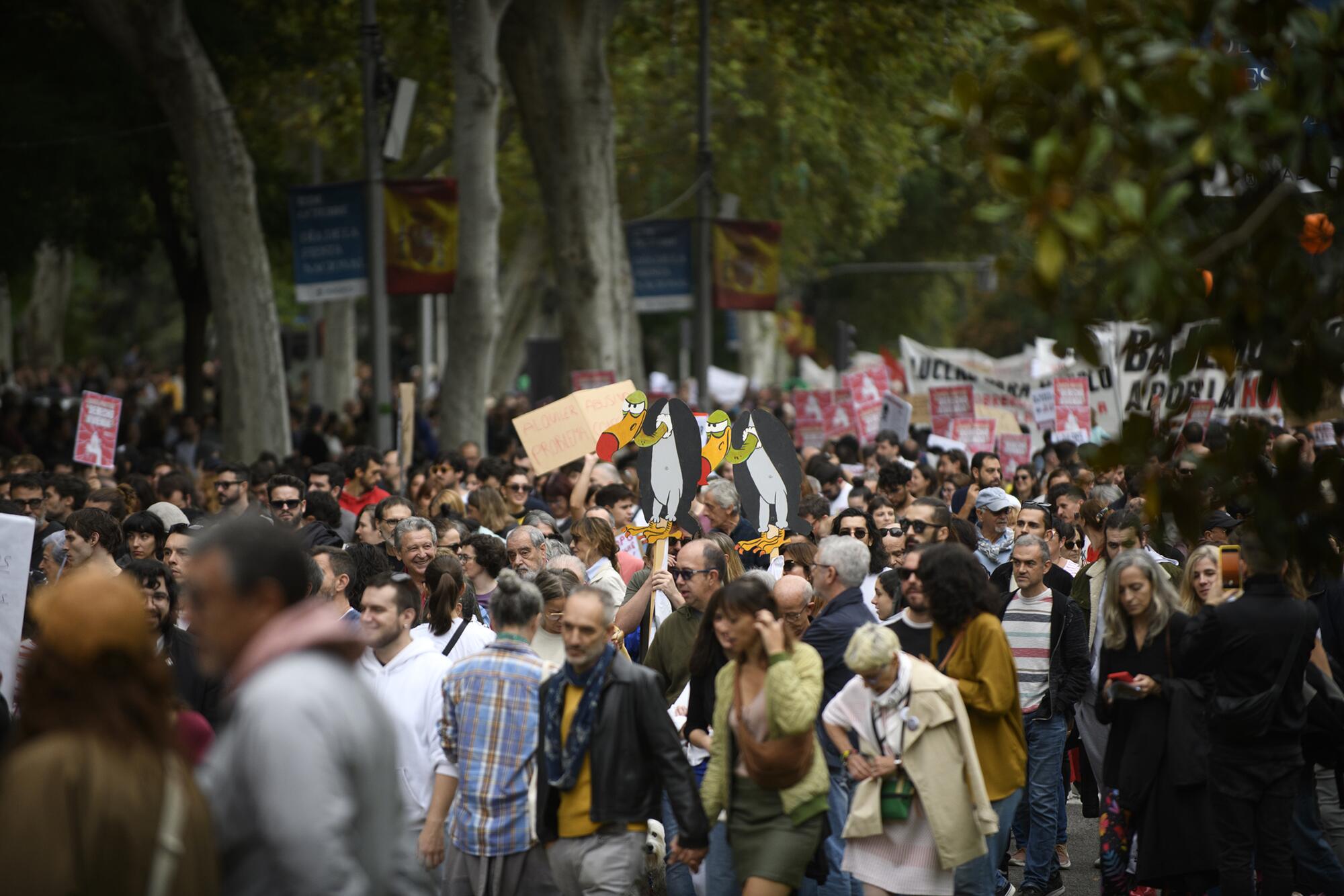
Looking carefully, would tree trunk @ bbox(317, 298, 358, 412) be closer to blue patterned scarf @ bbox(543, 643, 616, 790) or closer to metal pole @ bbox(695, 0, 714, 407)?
metal pole @ bbox(695, 0, 714, 407)

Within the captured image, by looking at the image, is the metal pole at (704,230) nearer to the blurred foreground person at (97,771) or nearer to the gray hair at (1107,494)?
the gray hair at (1107,494)

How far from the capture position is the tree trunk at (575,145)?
2205cm

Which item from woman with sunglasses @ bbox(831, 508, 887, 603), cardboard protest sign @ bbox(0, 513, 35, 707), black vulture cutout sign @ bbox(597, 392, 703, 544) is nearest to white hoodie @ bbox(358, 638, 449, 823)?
cardboard protest sign @ bbox(0, 513, 35, 707)

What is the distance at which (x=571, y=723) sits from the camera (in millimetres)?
6039

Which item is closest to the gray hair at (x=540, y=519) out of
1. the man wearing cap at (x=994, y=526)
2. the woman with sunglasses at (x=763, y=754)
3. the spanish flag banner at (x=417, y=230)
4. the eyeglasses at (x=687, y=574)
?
the man wearing cap at (x=994, y=526)

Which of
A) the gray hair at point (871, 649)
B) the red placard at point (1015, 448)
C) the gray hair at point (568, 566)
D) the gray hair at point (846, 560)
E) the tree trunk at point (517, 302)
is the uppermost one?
the tree trunk at point (517, 302)

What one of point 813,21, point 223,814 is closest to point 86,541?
point 223,814

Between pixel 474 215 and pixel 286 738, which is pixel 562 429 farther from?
pixel 286 738

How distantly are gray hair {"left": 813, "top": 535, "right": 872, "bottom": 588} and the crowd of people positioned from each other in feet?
0.05

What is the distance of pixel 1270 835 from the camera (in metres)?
7.10

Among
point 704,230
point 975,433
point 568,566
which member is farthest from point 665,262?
point 568,566

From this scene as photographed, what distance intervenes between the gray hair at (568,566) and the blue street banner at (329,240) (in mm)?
9738

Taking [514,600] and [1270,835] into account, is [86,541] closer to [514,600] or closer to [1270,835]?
[514,600]

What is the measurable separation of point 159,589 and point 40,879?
3496 mm
